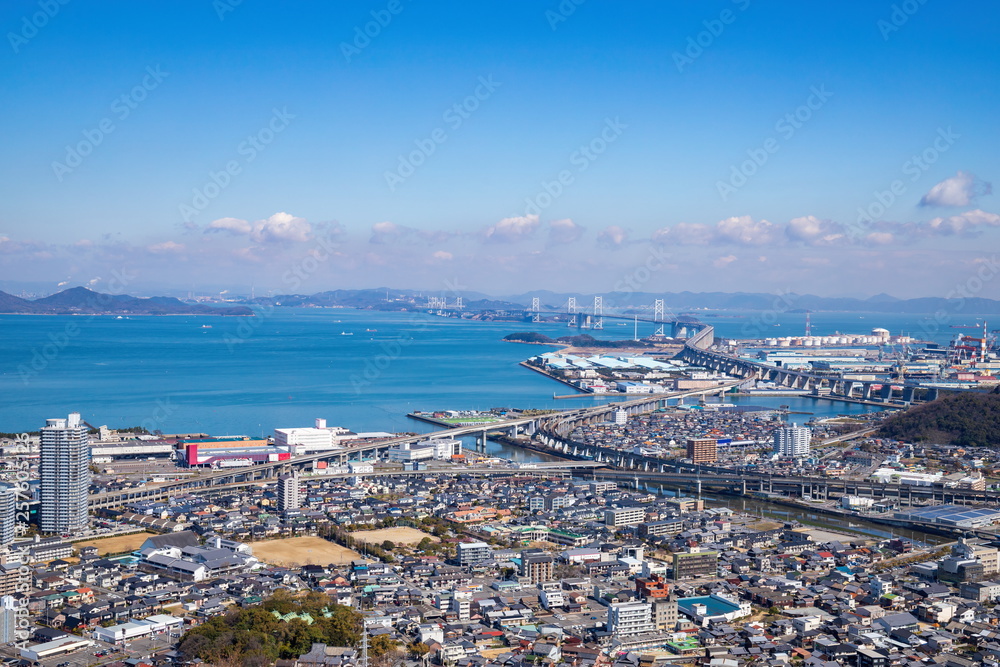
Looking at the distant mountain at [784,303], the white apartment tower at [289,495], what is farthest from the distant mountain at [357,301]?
the white apartment tower at [289,495]

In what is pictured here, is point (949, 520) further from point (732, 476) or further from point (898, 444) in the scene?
point (898, 444)

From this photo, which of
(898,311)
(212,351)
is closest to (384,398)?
(212,351)

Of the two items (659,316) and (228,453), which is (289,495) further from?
(659,316)

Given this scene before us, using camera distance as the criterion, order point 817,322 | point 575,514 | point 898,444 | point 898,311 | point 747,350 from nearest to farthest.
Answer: point 575,514 → point 898,444 → point 747,350 → point 817,322 → point 898,311

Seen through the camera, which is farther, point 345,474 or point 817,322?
point 817,322

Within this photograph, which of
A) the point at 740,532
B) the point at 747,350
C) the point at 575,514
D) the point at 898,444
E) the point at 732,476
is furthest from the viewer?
the point at 747,350

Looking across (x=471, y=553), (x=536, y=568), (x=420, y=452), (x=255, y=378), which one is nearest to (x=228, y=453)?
(x=420, y=452)

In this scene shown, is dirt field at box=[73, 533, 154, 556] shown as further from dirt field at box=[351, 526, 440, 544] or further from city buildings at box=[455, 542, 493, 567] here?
city buildings at box=[455, 542, 493, 567]
